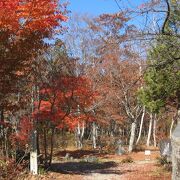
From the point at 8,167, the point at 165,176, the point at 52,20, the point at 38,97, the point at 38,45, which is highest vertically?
the point at 52,20

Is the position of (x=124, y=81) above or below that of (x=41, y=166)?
above

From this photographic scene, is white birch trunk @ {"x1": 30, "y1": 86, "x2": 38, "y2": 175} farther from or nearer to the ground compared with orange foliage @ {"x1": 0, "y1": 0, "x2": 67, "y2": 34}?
nearer to the ground

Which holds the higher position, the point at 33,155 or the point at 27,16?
the point at 27,16

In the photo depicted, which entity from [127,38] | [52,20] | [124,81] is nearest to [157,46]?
[127,38]

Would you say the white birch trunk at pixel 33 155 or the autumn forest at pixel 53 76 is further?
the white birch trunk at pixel 33 155

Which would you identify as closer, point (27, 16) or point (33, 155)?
point (27, 16)

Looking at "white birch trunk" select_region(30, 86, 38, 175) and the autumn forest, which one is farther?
"white birch trunk" select_region(30, 86, 38, 175)

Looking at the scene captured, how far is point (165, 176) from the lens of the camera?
16.9 metres

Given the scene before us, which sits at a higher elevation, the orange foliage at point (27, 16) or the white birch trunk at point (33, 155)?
the orange foliage at point (27, 16)

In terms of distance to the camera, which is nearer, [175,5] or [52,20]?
[175,5]

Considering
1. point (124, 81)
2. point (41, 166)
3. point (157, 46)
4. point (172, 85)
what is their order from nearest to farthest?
1. point (157, 46)
2. point (41, 166)
3. point (172, 85)
4. point (124, 81)

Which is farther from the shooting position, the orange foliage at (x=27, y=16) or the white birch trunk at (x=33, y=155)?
the white birch trunk at (x=33, y=155)

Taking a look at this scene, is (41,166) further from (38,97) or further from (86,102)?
(86,102)

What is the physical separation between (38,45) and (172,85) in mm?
8239
